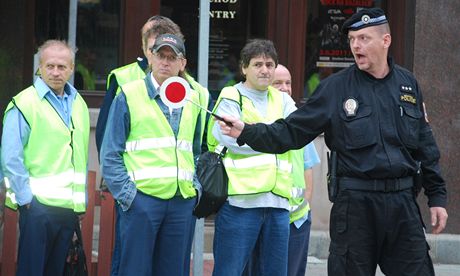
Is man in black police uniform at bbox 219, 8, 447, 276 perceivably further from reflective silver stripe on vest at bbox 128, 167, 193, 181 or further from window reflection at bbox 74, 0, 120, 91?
window reflection at bbox 74, 0, 120, 91

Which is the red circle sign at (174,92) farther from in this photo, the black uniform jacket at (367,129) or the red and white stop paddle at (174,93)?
the black uniform jacket at (367,129)

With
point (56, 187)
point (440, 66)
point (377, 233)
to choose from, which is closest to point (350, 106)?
point (377, 233)

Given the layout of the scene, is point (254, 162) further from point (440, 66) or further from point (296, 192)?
point (440, 66)

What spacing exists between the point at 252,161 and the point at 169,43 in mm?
965

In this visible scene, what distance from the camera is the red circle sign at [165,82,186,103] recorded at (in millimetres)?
5785

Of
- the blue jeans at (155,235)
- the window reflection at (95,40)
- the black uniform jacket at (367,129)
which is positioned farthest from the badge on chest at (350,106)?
the window reflection at (95,40)

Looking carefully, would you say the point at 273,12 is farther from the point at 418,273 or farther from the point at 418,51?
the point at 418,273

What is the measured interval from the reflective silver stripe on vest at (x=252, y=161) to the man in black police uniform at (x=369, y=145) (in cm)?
81

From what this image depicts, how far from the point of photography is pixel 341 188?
223 inches

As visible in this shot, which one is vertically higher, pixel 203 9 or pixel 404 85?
pixel 203 9

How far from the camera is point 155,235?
622 cm

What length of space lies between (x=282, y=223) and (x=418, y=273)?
1.24 m

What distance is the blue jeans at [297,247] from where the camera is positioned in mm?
6953

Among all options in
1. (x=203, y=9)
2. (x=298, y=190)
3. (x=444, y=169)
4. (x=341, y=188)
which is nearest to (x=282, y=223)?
(x=298, y=190)
